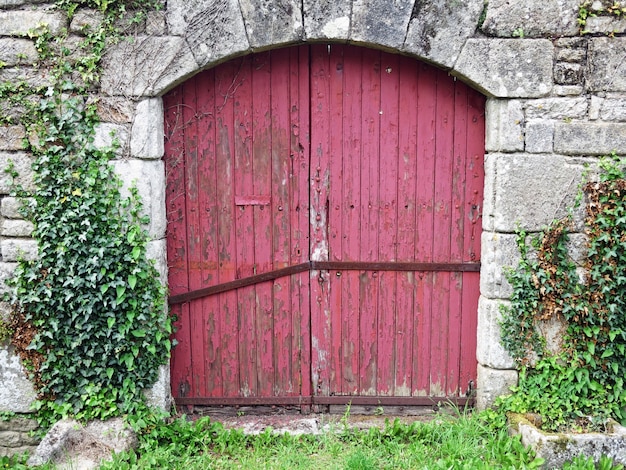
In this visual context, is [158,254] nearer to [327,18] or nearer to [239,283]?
[239,283]

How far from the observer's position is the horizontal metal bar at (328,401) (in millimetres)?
3988

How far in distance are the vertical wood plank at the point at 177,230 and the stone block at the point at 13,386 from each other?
883 millimetres

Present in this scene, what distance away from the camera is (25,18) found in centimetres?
345

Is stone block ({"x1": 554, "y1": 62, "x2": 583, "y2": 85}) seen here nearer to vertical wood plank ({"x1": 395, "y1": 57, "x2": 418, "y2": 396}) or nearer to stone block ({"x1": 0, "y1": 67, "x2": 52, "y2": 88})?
vertical wood plank ({"x1": 395, "y1": 57, "x2": 418, "y2": 396})

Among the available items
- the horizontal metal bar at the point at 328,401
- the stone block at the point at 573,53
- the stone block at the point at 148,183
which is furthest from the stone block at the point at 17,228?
the stone block at the point at 573,53

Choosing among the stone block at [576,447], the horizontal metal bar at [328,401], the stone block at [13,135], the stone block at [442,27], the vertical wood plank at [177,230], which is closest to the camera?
the stone block at [576,447]

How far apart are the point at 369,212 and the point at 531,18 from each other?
1493 millimetres

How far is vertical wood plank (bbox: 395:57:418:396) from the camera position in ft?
12.4

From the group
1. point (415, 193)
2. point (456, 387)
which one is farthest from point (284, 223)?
point (456, 387)

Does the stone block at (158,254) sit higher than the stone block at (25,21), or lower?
lower

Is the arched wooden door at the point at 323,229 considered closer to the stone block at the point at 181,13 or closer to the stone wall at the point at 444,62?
the stone wall at the point at 444,62

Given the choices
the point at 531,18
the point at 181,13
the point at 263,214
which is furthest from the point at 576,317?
the point at 181,13

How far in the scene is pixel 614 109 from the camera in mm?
3490

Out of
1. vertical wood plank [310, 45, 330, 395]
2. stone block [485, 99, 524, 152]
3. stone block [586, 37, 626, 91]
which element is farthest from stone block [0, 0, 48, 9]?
stone block [586, 37, 626, 91]
